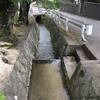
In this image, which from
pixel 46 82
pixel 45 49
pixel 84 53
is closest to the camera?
pixel 46 82

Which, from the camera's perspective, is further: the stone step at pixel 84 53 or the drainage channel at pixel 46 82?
the stone step at pixel 84 53

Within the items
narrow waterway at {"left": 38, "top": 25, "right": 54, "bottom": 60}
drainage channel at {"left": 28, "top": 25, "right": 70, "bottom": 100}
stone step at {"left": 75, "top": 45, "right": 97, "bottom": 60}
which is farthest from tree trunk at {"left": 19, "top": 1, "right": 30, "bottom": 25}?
stone step at {"left": 75, "top": 45, "right": 97, "bottom": 60}

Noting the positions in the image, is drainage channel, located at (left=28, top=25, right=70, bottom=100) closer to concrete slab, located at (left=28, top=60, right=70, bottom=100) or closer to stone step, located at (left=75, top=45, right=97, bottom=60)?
concrete slab, located at (left=28, top=60, right=70, bottom=100)

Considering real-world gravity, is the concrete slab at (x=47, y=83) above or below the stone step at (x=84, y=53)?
below

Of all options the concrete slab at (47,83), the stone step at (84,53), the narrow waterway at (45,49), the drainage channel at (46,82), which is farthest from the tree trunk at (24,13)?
the stone step at (84,53)

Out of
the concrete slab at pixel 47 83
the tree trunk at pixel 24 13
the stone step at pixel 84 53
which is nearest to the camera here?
the concrete slab at pixel 47 83

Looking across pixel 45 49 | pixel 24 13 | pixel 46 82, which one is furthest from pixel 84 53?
pixel 24 13

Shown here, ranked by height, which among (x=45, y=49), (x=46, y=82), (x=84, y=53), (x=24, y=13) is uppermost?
(x=24, y=13)

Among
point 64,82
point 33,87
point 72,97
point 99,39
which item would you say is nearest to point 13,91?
point 72,97

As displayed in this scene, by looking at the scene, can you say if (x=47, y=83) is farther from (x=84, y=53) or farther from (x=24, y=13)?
(x=24, y=13)

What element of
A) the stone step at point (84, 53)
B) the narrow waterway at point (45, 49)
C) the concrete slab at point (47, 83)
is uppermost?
the stone step at point (84, 53)

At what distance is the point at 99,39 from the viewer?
13547 mm

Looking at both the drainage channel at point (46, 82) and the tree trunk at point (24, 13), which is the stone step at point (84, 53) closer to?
the drainage channel at point (46, 82)

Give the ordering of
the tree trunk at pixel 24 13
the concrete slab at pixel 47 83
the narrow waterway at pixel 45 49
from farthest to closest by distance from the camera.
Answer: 1. the tree trunk at pixel 24 13
2. the narrow waterway at pixel 45 49
3. the concrete slab at pixel 47 83
